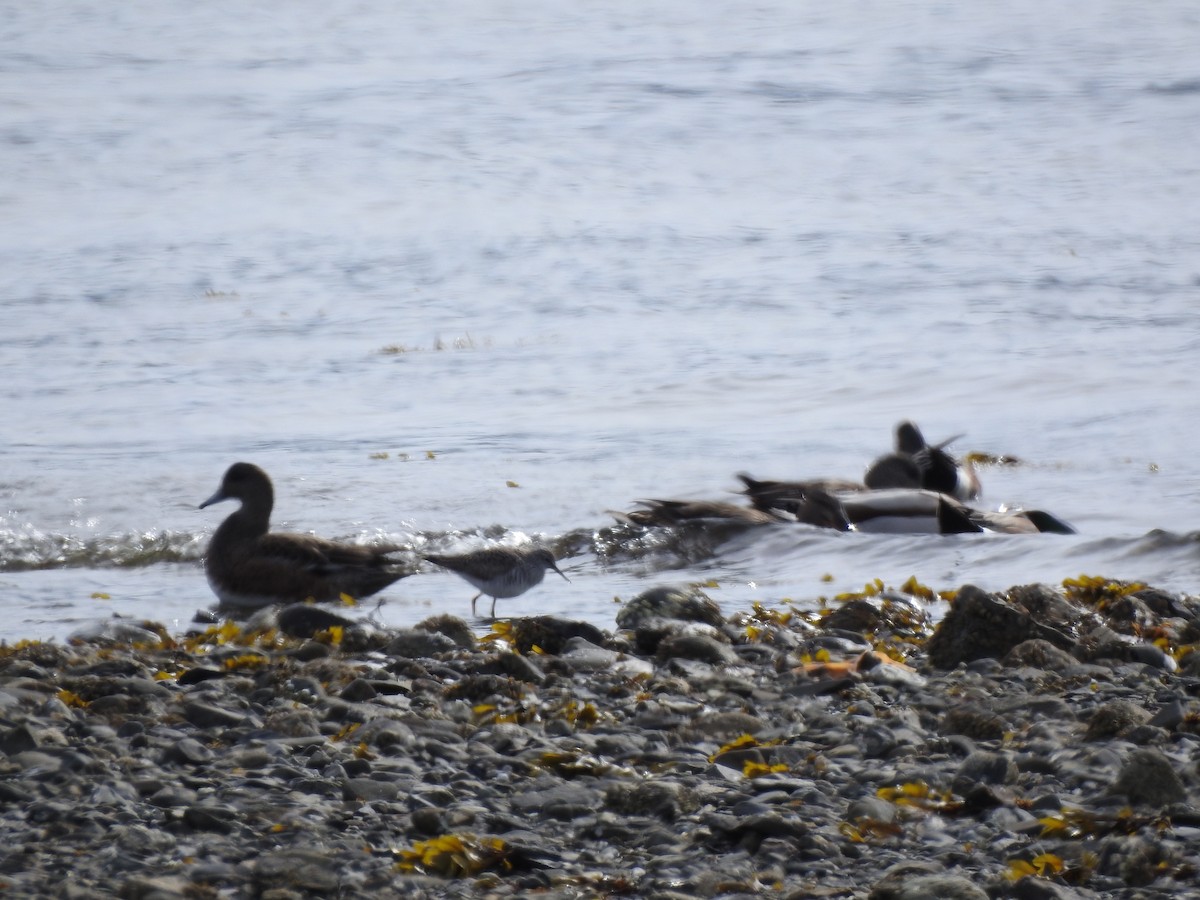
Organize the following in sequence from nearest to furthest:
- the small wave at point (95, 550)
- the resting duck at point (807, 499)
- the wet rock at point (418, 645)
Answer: the wet rock at point (418, 645) → the small wave at point (95, 550) → the resting duck at point (807, 499)

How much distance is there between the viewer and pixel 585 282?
21438mm

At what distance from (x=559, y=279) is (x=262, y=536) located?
14059mm

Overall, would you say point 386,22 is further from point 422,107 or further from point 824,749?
point 824,749

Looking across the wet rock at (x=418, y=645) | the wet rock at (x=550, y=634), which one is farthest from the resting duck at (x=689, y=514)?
the wet rock at (x=418, y=645)

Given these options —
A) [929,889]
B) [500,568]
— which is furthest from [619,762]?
[500,568]

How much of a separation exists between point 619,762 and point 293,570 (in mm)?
3687

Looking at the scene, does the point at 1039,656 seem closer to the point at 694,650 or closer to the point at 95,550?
the point at 694,650

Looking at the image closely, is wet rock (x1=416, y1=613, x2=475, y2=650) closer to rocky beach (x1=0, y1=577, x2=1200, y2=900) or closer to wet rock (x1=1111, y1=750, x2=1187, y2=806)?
rocky beach (x1=0, y1=577, x2=1200, y2=900)

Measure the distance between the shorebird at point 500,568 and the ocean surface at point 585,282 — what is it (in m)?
0.28

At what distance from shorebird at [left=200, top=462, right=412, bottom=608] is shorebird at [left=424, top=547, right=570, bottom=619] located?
591 millimetres

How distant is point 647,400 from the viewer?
1435 cm

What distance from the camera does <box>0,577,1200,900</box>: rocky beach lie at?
3.46 m

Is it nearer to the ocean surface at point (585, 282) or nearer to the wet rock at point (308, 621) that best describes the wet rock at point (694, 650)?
the wet rock at point (308, 621)

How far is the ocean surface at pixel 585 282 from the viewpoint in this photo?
373 inches
